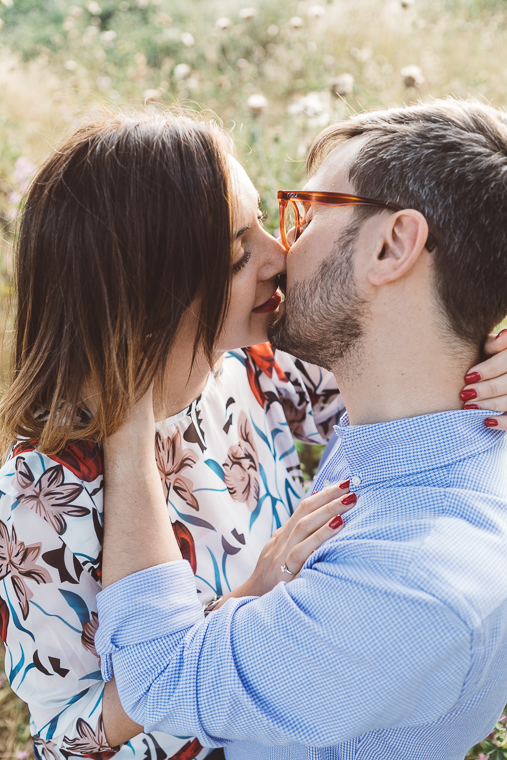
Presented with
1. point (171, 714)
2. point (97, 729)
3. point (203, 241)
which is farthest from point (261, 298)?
point (97, 729)

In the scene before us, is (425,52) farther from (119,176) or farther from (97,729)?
(97,729)

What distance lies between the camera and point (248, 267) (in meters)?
1.80

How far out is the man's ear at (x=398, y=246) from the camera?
61.9 inches

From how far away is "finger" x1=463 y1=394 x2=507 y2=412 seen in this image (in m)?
1.59

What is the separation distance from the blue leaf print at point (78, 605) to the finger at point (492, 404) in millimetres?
1209

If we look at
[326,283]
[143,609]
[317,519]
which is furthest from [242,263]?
[143,609]

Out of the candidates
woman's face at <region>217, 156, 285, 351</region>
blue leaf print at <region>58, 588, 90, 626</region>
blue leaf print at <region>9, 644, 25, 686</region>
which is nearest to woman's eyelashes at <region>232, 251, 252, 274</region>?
woman's face at <region>217, 156, 285, 351</region>

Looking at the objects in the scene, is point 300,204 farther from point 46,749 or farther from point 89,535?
point 46,749

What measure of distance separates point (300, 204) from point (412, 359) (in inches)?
26.7

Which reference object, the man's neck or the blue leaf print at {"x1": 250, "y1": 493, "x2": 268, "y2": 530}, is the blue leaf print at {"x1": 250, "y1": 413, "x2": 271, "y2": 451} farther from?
the man's neck

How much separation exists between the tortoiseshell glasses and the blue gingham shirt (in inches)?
24.7

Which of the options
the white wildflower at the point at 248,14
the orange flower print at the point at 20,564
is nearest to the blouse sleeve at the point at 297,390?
the orange flower print at the point at 20,564

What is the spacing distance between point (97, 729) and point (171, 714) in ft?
1.05

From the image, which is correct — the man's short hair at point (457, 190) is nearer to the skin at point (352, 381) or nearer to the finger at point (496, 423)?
the skin at point (352, 381)
